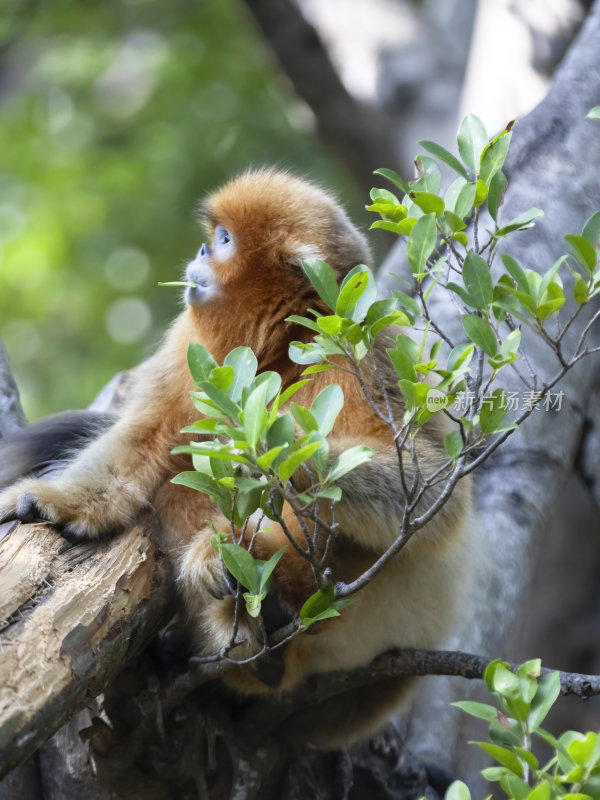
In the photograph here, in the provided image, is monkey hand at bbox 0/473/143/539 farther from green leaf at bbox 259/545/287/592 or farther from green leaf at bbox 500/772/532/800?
green leaf at bbox 500/772/532/800

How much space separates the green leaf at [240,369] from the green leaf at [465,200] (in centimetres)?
50

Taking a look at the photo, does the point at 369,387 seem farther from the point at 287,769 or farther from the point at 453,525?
the point at 287,769

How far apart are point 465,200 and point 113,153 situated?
6161 mm

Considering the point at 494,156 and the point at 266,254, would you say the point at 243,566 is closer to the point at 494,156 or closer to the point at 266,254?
the point at 494,156

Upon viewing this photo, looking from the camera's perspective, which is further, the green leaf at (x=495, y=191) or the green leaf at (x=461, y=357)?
the green leaf at (x=495, y=191)

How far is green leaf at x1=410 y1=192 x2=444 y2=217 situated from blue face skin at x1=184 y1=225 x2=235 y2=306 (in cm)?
90

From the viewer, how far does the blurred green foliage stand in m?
6.62

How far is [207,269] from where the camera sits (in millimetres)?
2529

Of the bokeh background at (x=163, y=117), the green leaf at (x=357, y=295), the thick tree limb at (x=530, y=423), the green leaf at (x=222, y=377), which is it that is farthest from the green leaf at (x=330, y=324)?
the bokeh background at (x=163, y=117)

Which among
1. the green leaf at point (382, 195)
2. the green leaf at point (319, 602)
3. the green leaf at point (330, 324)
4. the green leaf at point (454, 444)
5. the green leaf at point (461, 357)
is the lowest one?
the green leaf at point (319, 602)

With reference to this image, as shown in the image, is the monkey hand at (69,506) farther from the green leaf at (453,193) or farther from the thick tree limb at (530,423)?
the thick tree limb at (530,423)

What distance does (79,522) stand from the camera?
7.45 ft

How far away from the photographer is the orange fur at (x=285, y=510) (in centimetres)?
215

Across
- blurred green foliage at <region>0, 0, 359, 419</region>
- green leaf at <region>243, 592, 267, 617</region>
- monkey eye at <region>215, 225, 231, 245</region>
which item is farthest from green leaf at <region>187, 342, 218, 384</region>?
A: blurred green foliage at <region>0, 0, 359, 419</region>
